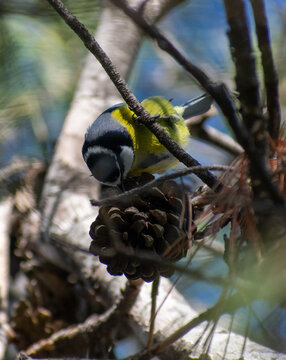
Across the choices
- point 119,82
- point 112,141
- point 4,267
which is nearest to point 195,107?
point 112,141

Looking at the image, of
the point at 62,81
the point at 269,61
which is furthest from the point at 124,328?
the point at 62,81

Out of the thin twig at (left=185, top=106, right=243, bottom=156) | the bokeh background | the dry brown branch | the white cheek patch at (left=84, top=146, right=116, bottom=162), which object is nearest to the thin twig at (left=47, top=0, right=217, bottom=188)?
the bokeh background

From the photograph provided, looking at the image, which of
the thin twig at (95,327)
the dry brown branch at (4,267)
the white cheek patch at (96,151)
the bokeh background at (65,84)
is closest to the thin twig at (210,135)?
the bokeh background at (65,84)

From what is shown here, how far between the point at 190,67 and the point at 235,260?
0.98 ft

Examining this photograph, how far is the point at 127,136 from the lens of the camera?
4.95 feet

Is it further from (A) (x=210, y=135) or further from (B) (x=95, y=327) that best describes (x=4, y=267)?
(A) (x=210, y=135)

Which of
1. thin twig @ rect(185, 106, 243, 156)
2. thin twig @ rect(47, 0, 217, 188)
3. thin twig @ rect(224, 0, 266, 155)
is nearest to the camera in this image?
thin twig @ rect(224, 0, 266, 155)

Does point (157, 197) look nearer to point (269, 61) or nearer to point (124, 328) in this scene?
point (269, 61)

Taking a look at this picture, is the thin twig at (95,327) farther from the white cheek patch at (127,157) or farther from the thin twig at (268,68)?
the thin twig at (268,68)

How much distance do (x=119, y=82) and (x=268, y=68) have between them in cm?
25

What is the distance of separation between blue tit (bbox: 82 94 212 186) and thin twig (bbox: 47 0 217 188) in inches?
18.7

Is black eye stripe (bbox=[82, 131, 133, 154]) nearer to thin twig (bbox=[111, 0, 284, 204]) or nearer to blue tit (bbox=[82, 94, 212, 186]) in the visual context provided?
blue tit (bbox=[82, 94, 212, 186])

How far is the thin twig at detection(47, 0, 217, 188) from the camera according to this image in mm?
707

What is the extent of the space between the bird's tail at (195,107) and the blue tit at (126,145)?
0.33 ft
